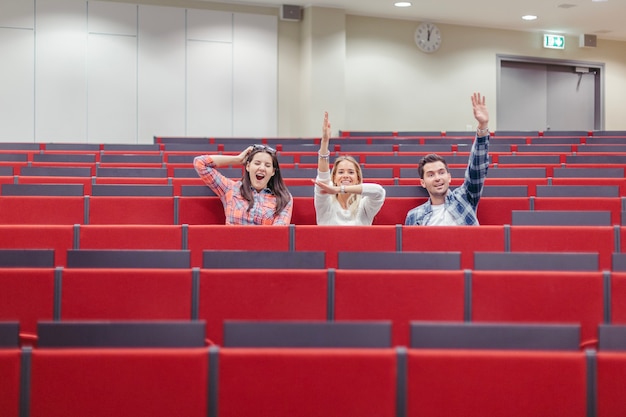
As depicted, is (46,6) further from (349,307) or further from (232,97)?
(349,307)

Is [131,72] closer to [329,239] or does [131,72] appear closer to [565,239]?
[329,239]

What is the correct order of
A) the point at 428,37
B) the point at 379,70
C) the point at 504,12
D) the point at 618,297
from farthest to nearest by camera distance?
the point at 428,37, the point at 379,70, the point at 504,12, the point at 618,297

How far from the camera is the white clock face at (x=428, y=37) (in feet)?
16.1

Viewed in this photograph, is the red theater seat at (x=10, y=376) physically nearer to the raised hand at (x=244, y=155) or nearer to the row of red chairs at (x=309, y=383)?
the row of red chairs at (x=309, y=383)

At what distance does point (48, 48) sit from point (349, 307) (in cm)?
353

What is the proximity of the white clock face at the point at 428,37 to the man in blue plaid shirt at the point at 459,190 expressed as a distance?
3.38 metres

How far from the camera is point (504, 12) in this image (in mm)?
4664

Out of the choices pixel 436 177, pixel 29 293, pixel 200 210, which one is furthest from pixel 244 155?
pixel 29 293

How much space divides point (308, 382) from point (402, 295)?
38 cm

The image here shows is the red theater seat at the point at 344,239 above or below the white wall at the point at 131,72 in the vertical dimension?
below

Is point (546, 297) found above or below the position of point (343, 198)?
below

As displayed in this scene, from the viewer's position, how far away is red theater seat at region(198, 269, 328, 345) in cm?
114

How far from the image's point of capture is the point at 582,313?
3.72 feet

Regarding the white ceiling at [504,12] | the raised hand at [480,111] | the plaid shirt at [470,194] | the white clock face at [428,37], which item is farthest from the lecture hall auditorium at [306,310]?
the white clock face at [428,37]
